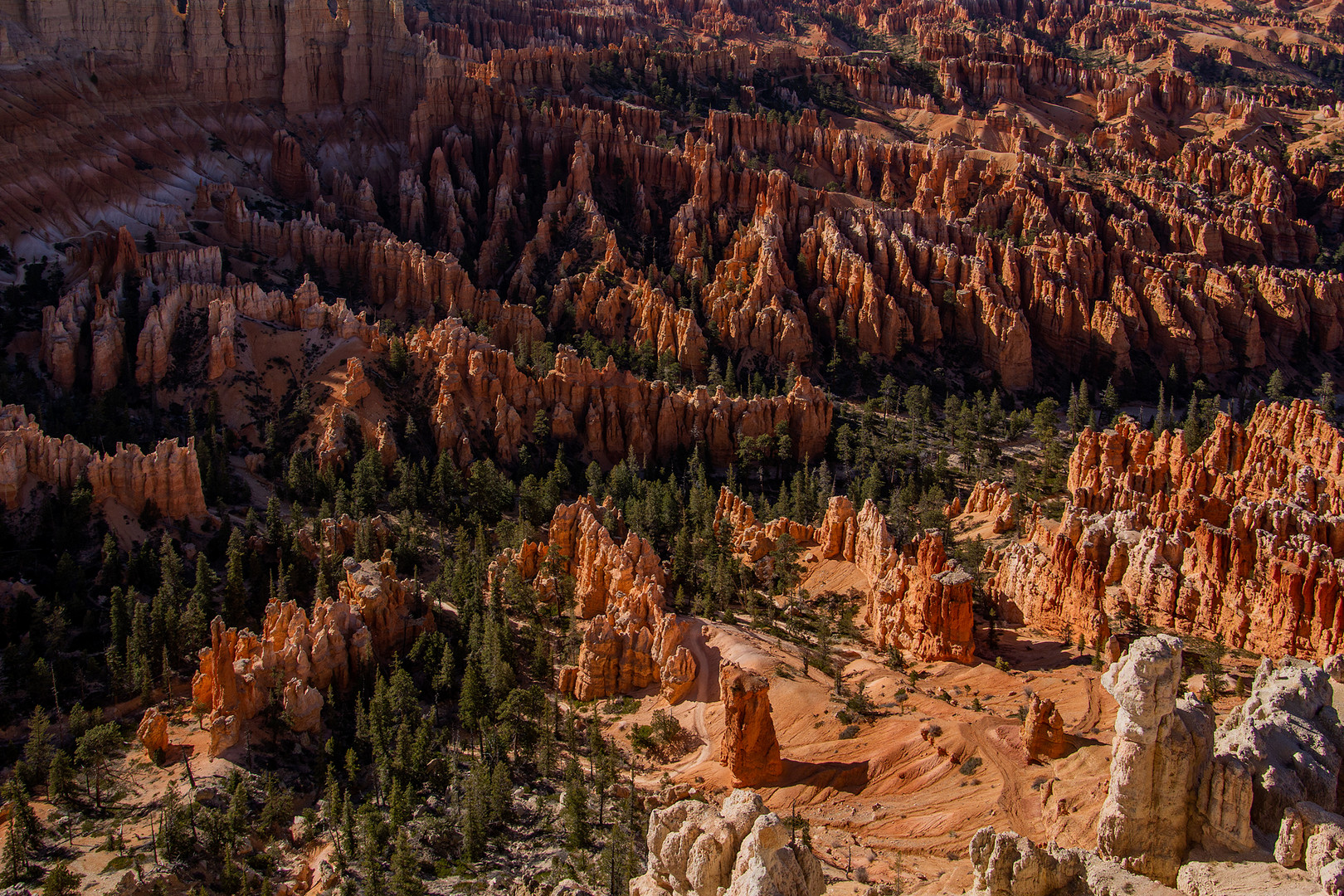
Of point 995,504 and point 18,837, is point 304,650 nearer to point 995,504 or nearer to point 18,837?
point 18,837

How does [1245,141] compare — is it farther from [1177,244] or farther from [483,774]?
[483,774]

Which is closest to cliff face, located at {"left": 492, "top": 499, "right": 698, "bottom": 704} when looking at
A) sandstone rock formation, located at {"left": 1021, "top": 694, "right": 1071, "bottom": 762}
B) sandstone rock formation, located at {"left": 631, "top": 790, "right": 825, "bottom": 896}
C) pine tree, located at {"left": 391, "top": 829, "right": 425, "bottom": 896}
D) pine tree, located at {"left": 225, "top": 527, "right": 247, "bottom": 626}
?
pine tree, located at {"left": 225, "top": 527, "right": 247, "bottom": 626}

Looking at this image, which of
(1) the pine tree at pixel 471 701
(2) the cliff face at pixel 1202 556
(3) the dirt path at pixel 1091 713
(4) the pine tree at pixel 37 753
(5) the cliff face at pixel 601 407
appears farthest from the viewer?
(5) the cliff face at pixel 601 407

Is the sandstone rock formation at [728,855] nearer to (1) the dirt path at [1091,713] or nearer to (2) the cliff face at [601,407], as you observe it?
(1) the dirt path at [1091,713]

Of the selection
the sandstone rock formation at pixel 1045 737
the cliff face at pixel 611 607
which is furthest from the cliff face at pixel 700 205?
the sandstone rock formation at pixel 1045 737

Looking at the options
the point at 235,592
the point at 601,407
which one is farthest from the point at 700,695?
the point at 601,407

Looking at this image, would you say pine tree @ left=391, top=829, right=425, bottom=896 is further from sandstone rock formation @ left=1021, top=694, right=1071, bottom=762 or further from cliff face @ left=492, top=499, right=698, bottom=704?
sandstone rock formation @ left=1021, top=694, right=1071, bottom=762
